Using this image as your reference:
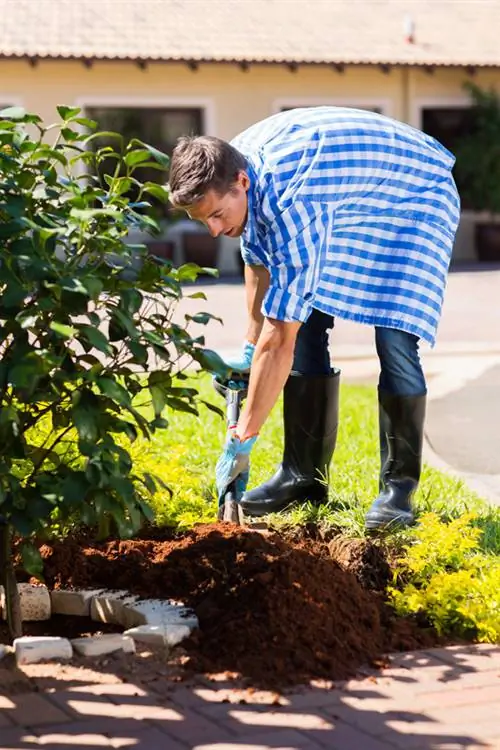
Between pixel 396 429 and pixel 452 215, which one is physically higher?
pixel 452 215

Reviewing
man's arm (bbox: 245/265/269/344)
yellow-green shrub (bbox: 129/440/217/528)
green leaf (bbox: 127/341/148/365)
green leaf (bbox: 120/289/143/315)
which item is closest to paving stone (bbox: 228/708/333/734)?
green leaf (bbox: 127/341/148/365)

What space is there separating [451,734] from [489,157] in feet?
60.1

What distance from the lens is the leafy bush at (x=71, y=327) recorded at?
10.1 ft

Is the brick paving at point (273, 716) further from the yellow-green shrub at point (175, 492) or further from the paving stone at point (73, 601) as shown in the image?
the yellow-green shrub at point (175, 492)

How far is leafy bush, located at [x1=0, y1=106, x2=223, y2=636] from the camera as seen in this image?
3076 mm

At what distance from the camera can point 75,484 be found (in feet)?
10.4

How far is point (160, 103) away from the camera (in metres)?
20.0

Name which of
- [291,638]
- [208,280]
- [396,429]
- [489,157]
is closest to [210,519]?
[396,429]

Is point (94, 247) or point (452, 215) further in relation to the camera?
point (452, 215)

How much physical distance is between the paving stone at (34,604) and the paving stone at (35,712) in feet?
2.28

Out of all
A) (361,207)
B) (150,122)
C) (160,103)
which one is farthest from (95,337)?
(150,122)

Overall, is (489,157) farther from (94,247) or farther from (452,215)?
(94,247)

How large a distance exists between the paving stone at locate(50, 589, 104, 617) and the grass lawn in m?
0.62

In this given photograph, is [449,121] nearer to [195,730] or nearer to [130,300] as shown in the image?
[130,300]
